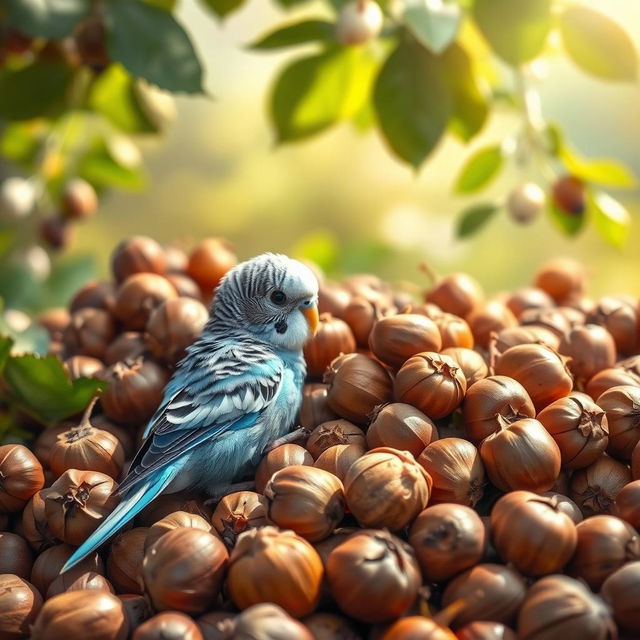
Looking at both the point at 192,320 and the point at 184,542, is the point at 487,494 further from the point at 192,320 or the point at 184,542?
the point at 192,320

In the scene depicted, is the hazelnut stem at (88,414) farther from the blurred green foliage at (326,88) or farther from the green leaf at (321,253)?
the green leaf at (321,253)

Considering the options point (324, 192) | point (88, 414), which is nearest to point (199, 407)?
point (88, 414)

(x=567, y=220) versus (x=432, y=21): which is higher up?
(x=432, y=21)

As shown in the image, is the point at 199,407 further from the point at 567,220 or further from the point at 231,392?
the point at 567,220

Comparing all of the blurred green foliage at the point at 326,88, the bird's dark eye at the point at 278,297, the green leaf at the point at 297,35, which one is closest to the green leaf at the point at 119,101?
the blurred green foliage at the point at 326,88

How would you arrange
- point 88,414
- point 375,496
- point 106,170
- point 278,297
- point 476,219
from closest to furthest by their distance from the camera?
point 375,496, point 88,414, point 278,297, point 476,219, point 106,170

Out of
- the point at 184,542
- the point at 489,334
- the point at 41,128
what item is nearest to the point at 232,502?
the point at 184,542

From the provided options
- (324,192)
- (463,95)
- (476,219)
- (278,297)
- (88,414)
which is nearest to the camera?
(88,414)
